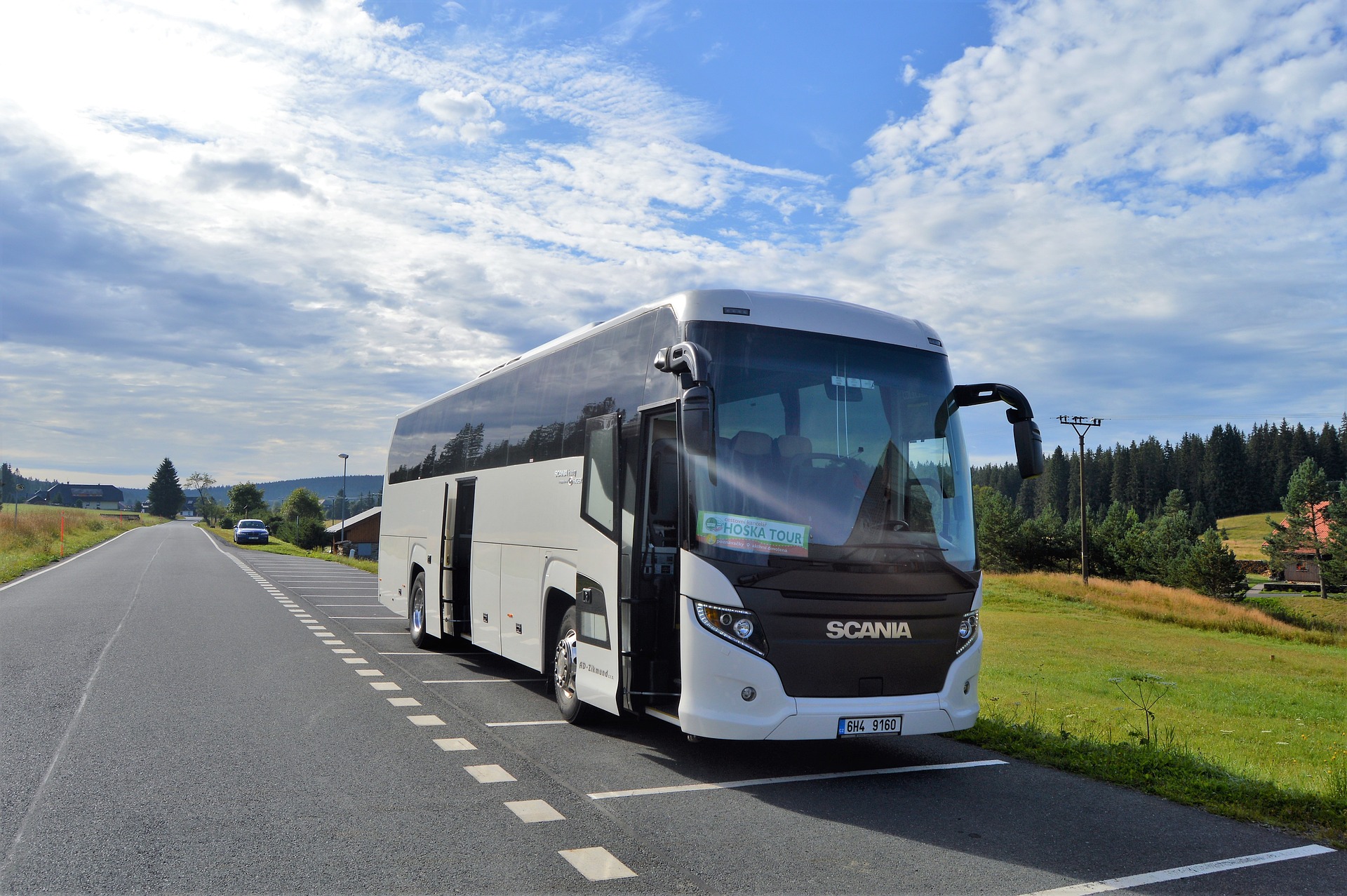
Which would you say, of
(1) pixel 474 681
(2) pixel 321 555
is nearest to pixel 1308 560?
(2) pixel 321 555

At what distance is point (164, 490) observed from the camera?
186m

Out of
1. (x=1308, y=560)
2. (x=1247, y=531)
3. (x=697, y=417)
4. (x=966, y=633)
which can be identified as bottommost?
(x=1308, y=560)

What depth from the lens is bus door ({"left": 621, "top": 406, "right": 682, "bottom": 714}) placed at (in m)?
7.30

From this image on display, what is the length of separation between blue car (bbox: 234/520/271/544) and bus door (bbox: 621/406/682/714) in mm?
61936

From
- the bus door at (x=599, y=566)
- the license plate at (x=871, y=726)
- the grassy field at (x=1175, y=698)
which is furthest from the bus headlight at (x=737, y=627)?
the grassy field at (x=1175, y=698)

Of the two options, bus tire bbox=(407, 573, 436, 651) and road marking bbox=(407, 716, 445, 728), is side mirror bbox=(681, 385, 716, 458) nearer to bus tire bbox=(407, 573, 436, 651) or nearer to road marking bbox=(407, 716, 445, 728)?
road marking bbox=(407, 716, 445, 728)

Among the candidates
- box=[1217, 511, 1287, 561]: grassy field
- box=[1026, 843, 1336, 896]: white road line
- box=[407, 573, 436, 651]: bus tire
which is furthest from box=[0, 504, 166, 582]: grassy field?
box=[1217, 511, 1287, 561]: grassy field

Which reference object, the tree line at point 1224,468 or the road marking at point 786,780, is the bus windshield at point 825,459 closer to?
the road marking at point 786,780

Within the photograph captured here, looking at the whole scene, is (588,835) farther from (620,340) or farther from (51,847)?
(620,340)

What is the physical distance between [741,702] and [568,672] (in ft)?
9.20

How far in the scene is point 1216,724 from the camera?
56.2ft

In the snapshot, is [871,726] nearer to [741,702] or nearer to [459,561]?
[741,702]

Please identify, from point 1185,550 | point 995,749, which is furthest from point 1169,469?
point 995,749

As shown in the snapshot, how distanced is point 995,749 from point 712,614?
130 inches
